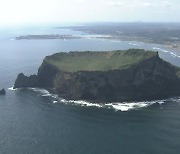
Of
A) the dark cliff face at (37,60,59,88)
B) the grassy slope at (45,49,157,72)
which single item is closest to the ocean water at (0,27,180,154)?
the dark cliff face at (37,60,59,88)

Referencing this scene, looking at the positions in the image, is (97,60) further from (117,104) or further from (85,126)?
(85,126)

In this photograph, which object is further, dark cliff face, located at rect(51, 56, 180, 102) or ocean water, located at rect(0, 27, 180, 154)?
dark cliff face, located at rect(51, 56, 180, 102)

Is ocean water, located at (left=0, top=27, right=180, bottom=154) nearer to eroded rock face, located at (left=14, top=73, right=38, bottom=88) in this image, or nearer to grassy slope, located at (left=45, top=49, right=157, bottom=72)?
eroded rock face, located at (left=14, top=73, right=38, bottom=88)

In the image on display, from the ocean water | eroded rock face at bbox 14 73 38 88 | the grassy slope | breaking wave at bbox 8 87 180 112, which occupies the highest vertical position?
the grassy slope

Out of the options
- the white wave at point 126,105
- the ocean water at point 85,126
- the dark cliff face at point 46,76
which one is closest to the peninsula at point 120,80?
the dark cliff face at point 46,76

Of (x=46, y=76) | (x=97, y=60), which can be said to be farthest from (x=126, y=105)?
(x=46, y=76)

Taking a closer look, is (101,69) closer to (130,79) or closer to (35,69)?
(130,79)

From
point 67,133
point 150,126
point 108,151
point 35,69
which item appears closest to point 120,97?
point 150,126
